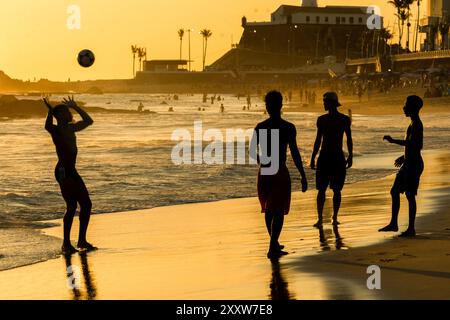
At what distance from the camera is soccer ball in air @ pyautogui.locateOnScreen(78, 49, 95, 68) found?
14117mm

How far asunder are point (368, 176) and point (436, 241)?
11.9 m

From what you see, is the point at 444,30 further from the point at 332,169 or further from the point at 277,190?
the point at 277,190

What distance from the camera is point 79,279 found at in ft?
31.4

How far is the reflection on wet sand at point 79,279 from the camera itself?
8.68 metres

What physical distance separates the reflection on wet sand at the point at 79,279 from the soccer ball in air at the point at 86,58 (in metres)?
3.68

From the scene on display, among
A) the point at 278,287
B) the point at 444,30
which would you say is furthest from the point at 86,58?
the point at 444,30

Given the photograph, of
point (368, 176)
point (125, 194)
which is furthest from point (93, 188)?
point (368, 176)

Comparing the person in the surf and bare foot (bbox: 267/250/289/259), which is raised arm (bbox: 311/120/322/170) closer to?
the person in the surf

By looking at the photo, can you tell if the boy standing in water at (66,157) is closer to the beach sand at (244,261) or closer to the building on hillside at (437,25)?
the beach sand at (244,261)

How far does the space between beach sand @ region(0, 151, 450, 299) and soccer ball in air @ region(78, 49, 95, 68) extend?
2272 mm

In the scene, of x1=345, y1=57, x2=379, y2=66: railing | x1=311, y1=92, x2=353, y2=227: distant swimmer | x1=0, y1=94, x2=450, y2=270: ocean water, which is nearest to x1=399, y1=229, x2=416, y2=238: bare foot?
x1=311, y1=92, x2=353, y2=227: distant swimmer

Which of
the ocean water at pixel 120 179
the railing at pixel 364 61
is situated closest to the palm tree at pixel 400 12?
the railing at pixel 364 61

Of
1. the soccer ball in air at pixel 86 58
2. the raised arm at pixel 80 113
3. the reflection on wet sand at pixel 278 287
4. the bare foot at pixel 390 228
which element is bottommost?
the bare foot at pixel 390 228
